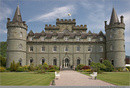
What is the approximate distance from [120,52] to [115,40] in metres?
3.67

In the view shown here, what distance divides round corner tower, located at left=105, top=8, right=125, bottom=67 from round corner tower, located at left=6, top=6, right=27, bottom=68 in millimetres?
25197

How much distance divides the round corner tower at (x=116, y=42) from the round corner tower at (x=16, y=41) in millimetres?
25197

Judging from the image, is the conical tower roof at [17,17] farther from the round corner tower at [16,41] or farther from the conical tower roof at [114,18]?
the conical tower roof at [114,18]

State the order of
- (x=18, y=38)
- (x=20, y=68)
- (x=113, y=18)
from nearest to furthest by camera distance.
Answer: (x=20, y=68) < (x=18, y=38) < (x=113, y=18)

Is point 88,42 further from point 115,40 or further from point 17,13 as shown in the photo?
point 17,13

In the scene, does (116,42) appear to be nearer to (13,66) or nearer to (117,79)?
(117,79)

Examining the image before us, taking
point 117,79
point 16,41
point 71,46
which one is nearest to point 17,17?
point 16,41

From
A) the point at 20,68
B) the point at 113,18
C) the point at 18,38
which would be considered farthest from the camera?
the point at 113,18

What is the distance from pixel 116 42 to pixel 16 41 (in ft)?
92.6

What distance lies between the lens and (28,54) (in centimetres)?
4134

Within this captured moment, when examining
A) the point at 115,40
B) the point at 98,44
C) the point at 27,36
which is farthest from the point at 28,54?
the point at 115,40

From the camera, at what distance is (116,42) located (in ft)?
127

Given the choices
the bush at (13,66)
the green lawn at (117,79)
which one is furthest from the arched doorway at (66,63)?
the green lawn at (117,79)

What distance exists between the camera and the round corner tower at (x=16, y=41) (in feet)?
119
